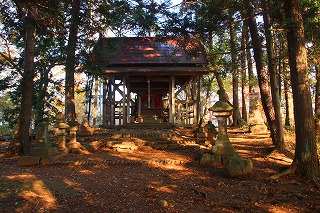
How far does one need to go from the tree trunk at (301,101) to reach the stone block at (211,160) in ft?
6.42

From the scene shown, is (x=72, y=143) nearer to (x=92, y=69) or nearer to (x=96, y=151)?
(x=96, y=151)

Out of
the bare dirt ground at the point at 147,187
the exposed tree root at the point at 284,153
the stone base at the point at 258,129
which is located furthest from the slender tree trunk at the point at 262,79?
the stone base at the point at 258,129

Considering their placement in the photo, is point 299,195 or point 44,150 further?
point 44,150

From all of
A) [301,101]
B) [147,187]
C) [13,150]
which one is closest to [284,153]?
[301,101]

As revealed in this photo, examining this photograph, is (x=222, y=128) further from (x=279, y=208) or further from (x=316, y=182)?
(x=279, y=208)

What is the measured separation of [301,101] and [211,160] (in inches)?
113

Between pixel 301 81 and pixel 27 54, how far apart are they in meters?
8.66

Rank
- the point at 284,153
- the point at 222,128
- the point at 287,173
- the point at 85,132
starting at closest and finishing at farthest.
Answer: the point at 287,173 → the point at 222,128 → the point at 284,153 → the point at 85,132

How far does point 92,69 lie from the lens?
33.7ft

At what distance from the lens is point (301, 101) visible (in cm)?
599

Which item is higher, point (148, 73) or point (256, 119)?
point (148, 73)

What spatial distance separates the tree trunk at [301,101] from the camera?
5.93m

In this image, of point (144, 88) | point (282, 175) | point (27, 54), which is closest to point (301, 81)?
point (282, 175)

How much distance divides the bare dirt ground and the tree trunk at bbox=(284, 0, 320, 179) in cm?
43
